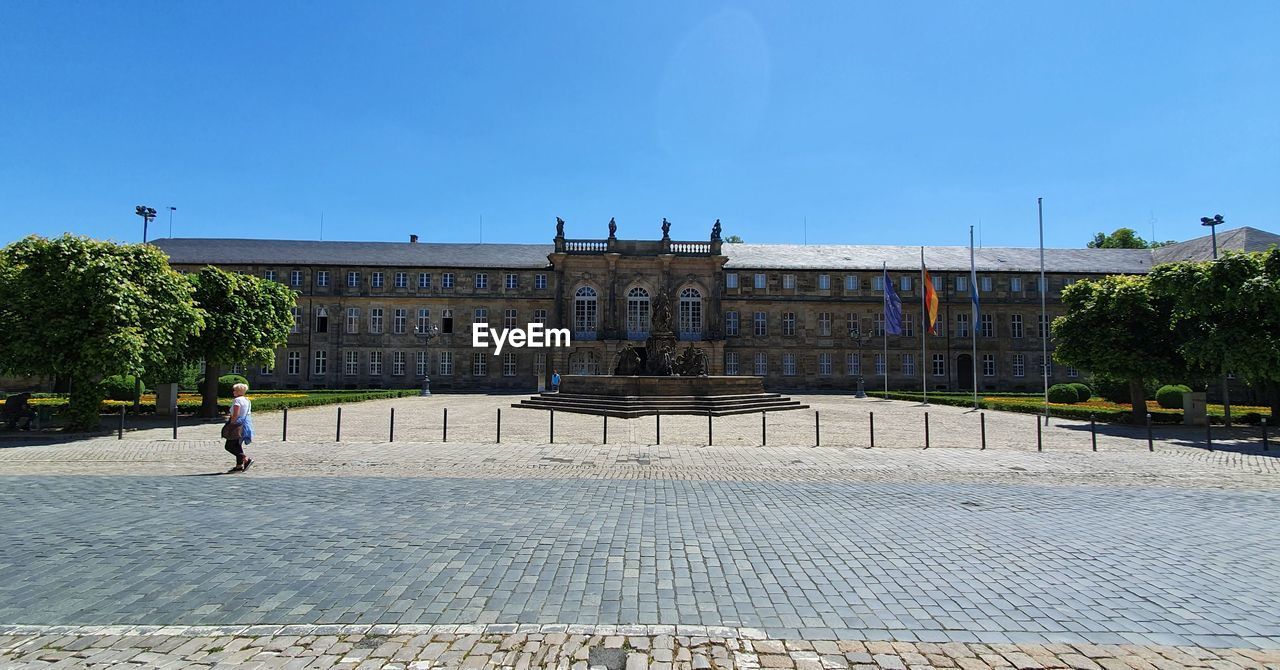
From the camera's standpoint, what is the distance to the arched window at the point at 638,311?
162 feet

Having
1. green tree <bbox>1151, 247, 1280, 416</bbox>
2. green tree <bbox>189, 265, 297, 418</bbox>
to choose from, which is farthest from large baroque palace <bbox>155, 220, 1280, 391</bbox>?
green tree <bbox>1151, 247, 1280, 416</bbox>

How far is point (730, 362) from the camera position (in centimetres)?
5125

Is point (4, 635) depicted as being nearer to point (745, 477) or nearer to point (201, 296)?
point (745, 477)

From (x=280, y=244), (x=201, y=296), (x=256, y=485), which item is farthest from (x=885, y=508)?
(x=280, y=244)

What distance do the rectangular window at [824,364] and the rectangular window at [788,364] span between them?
2.05 m


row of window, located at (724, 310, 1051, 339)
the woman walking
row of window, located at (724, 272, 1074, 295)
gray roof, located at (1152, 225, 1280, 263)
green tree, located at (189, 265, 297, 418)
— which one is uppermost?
gray roof, located at (1152, 225, 1280, 263)

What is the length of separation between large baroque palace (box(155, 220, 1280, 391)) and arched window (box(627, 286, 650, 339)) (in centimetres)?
11

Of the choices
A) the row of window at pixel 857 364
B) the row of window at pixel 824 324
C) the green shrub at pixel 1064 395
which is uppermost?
the row of window at pixel 824 324

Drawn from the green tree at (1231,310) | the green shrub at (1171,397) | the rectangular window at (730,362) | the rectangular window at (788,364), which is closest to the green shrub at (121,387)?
the rectangular window at (730,362)

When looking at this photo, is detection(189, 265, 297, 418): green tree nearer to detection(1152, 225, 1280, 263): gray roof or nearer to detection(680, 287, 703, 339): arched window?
detection(680, 287, 703, 339): arched window

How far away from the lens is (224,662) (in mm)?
3467

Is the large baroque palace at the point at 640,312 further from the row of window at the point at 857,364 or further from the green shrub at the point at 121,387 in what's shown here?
the green shrub at the point at 121,387

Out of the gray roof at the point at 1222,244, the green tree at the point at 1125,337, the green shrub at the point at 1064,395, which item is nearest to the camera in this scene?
the green tree at the point at 1125,337

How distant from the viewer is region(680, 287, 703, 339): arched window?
4950 cm
